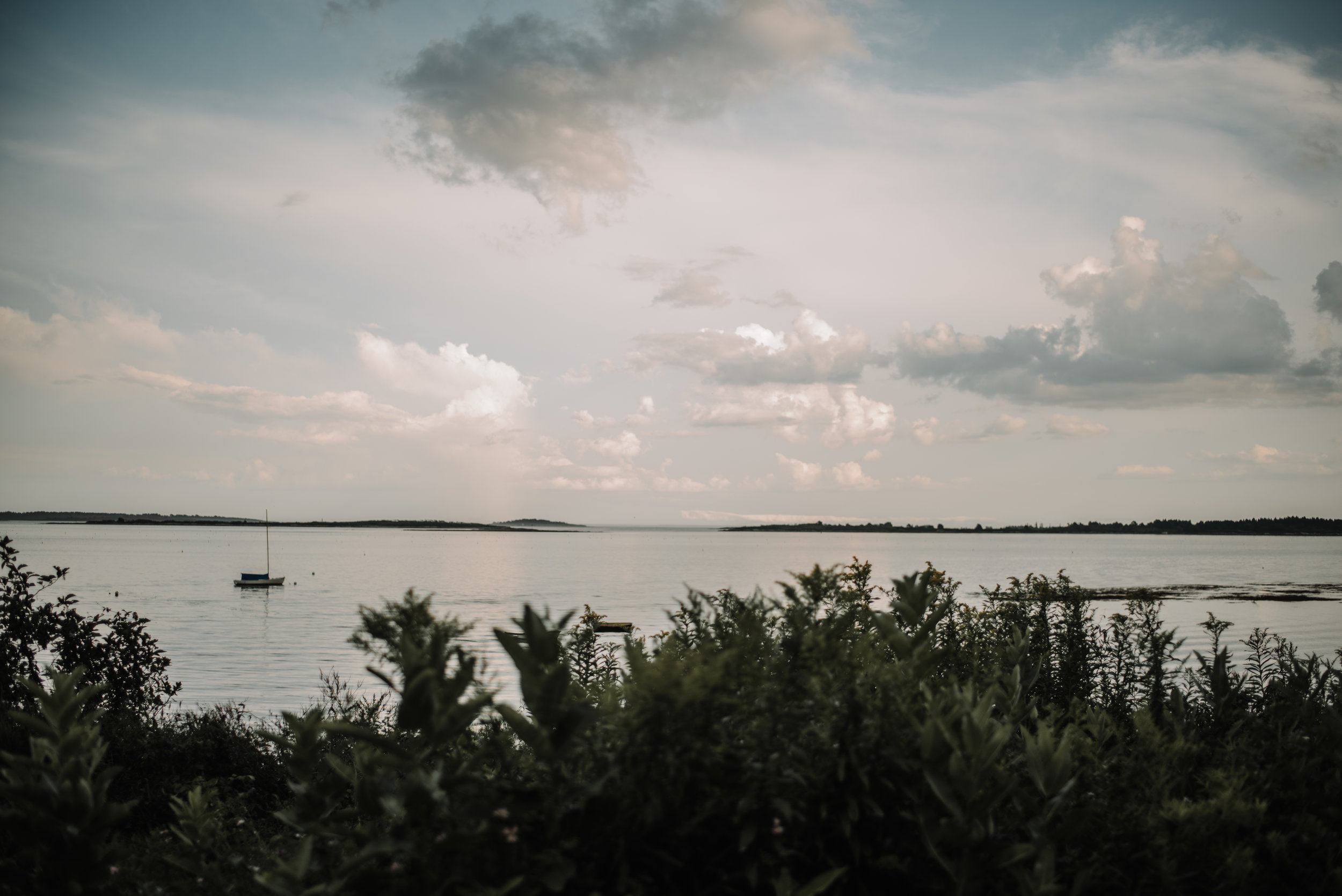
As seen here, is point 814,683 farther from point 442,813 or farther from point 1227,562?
point 1227,562

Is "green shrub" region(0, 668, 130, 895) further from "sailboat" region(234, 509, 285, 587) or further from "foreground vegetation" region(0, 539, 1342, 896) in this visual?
"sailboat" region(234, 509, 285, 587)

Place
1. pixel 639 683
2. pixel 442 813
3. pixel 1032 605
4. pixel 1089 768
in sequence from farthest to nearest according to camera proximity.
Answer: pixel 1032 605 < pixel 1089 768 < pixel 639 683 < pixel 442 813

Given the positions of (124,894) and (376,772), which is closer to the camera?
(376,772)

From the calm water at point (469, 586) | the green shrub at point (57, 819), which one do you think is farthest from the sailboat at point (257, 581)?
the green shrub at point (57, 819)

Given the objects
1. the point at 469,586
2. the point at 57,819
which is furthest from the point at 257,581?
the point at 57,819

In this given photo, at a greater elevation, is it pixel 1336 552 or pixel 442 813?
pixel 442 813

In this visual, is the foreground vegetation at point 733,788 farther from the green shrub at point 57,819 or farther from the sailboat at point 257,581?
the sailboat at point 257,581

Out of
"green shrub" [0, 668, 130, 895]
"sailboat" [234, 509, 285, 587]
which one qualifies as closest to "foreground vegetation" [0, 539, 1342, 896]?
"green shrub" [0, 668, 130, 895]

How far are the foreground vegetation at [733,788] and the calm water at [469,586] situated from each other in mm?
574

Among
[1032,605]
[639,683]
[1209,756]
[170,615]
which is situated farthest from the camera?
[170,615]

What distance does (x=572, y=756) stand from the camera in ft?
8.52

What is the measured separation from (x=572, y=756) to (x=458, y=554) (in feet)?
472

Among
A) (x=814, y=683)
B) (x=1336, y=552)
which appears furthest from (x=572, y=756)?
(x=1336, y=552)

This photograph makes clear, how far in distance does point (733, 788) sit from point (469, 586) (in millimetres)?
70504
